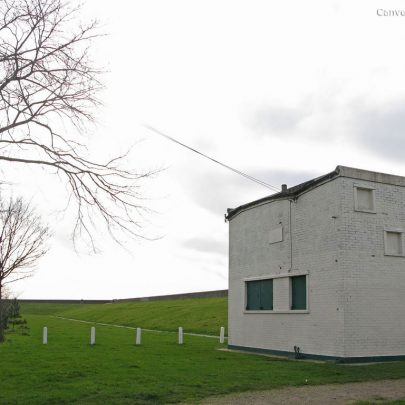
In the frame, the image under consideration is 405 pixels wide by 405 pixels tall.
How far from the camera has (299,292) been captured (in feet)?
63.4

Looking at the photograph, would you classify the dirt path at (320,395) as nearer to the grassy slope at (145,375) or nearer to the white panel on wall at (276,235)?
the grassy slope at (145,375)

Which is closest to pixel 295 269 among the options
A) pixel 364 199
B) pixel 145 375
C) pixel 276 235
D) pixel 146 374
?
pixel 276 235

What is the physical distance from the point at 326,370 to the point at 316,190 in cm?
625

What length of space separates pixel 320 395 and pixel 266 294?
33.2ft

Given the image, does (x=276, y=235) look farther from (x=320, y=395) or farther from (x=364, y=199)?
(x=320, y=395)

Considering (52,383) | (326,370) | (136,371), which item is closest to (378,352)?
(326,370)

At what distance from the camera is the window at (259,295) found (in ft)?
68.8

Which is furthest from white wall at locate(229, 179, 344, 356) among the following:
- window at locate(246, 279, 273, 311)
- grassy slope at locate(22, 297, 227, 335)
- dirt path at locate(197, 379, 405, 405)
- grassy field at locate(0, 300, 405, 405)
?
grassy slope at locate(22, 297, 227, 335)

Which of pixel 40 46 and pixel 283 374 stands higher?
pixel 40 46

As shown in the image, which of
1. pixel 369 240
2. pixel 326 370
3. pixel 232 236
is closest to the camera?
pixel 326 370

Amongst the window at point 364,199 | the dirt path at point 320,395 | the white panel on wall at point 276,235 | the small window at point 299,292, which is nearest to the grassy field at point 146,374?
the dirt path at point 320,395

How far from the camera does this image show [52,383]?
12.4 meters

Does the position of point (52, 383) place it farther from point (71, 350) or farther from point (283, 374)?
point (71, 350)

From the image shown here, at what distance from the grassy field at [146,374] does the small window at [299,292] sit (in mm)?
2107
